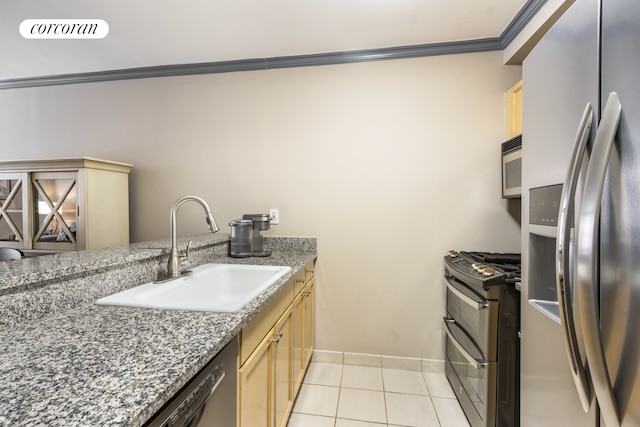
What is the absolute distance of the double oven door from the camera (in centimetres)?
140

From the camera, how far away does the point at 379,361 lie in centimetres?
219

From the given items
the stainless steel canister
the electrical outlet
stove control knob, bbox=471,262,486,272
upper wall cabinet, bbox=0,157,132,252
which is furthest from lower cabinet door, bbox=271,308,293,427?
upper wall cabinet, bbox=0,157,132,252

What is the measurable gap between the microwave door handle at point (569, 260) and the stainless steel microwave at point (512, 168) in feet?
4.04

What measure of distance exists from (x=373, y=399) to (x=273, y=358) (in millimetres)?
979

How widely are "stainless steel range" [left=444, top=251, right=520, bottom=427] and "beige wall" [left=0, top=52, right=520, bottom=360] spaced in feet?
1.75

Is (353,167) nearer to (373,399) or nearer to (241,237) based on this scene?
(241,237)

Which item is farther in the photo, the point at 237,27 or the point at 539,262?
the point at 237,27

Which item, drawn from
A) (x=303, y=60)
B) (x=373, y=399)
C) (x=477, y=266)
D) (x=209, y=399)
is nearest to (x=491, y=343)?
(x=477, y=266)

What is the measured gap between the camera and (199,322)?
0.85 meters

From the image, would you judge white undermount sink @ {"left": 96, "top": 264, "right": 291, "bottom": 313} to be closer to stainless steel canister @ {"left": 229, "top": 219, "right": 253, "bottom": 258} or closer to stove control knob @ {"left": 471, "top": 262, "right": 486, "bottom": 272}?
stainless steel canister @ {"left": 229, "top": 219, "right": 253, "bottom": 258}

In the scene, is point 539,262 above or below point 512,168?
Result: below

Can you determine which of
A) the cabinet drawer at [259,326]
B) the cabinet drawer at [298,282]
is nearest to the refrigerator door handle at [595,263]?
the cabinet drawer at [259,326]

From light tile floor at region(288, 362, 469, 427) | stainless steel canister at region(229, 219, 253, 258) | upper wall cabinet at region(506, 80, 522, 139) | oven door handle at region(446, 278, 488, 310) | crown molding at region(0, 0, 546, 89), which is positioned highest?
crown molding at region(0, 0, 546, 89)

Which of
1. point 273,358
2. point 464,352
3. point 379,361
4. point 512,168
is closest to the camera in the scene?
point 273,358
